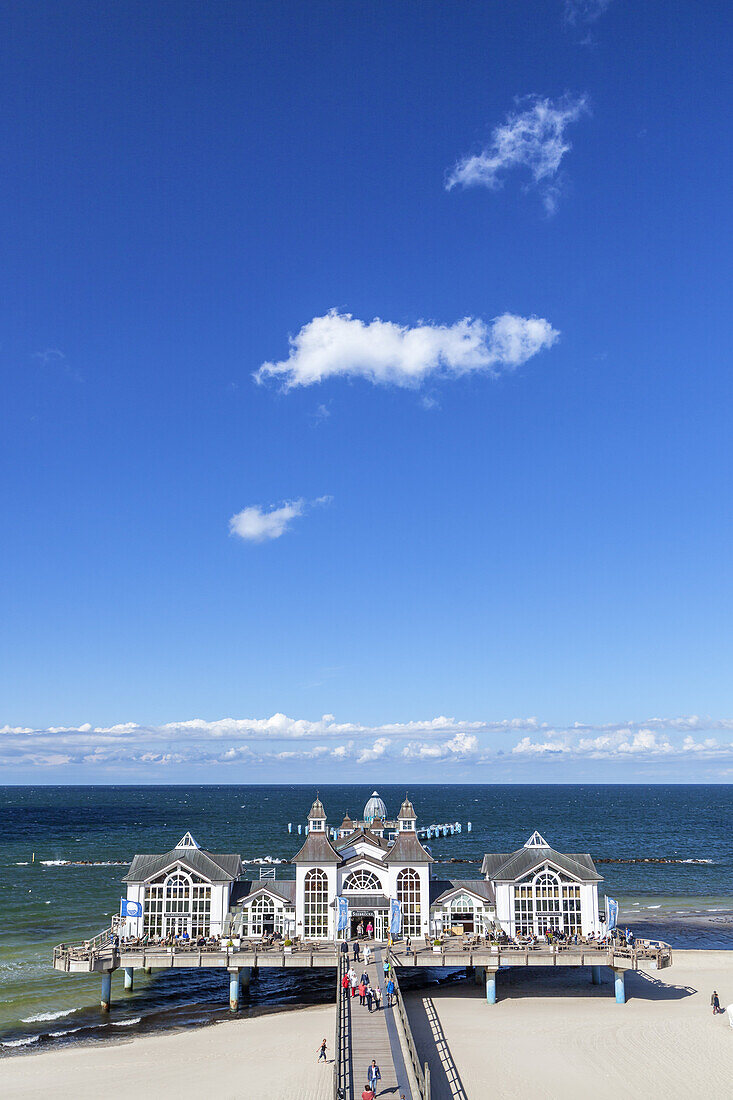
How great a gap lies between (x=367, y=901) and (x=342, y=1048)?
709 inches

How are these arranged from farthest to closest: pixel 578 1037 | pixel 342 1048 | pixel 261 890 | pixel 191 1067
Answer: pixel 261 890 → pixel 578 1037 → pixel 191 1067 → pixel 342 1048

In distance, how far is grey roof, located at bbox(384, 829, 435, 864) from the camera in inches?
2286

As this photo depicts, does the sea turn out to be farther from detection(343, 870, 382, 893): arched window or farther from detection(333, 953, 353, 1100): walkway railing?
detection(333, 953, 353, 1100): walkway railing

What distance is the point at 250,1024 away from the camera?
5197 cm

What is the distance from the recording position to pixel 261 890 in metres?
58.0

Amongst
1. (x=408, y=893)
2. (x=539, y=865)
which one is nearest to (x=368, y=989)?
(x=408, y=893)

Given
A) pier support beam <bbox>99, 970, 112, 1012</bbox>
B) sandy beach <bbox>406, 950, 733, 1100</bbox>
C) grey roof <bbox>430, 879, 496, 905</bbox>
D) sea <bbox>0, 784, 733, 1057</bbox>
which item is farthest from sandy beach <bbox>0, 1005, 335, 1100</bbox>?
grey roof <bbox>430, 879, 496, 905</bbox>

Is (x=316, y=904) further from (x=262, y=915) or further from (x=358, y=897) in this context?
(x=262, y=915)

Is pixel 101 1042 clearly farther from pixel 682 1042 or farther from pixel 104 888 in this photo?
pixel 104 888

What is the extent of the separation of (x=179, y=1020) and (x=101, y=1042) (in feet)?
18.5

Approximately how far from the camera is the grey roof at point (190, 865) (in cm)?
5725

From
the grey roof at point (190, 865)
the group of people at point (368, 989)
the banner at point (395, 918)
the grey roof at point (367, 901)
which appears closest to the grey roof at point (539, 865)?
the banner at point (395, 918)

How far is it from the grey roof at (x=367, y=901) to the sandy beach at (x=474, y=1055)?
19.4ft

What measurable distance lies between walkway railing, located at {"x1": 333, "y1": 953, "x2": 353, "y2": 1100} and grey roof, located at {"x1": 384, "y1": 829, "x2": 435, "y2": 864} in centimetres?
845
